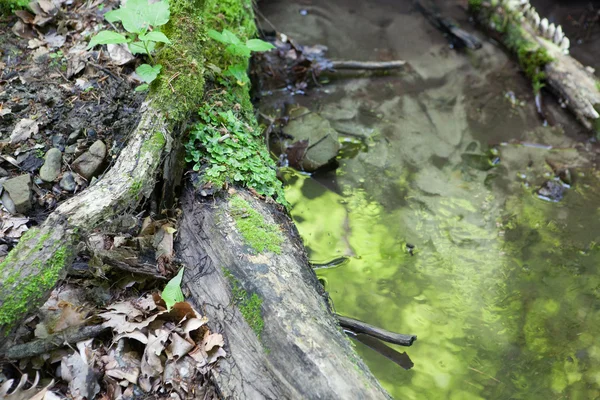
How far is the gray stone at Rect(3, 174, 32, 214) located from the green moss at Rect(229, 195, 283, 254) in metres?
1.38

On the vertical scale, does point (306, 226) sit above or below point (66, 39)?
below

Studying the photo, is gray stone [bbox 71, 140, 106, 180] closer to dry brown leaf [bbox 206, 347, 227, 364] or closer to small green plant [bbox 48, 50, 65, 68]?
small green plant [bbox 48, 50, 65, 68]

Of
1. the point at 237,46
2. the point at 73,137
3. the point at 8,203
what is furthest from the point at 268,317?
the point at 237,46

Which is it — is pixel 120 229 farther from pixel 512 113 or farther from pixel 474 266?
pixel 512 113

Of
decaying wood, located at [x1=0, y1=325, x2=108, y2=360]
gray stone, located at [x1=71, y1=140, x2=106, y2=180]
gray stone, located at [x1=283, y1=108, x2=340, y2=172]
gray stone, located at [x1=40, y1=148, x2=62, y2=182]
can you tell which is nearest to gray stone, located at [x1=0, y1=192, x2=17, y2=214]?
gray stone, located at [x1=40, y1=148, x2=62, y2=182]

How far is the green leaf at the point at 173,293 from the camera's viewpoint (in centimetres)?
276

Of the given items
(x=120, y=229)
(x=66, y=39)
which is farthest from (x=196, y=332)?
(x=66, y=39)

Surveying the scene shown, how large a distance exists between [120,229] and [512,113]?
517cm

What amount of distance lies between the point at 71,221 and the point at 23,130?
1420 mm

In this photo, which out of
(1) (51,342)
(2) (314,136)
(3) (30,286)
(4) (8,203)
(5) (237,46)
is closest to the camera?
(3) (30,286)

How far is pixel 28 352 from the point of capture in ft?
8.05

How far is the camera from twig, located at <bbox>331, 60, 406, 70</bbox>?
20.5 ft

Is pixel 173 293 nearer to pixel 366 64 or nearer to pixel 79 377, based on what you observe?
pixel 79 377

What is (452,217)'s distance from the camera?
15.6ft
